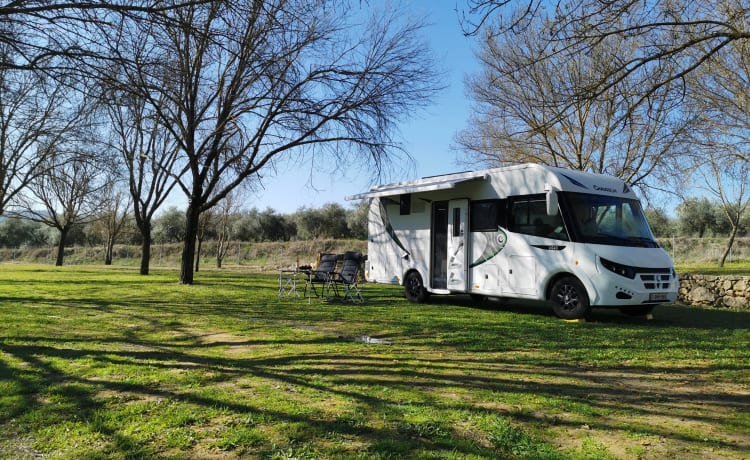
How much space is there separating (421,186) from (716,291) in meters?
7.76

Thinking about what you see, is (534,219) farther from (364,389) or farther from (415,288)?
(364,389)

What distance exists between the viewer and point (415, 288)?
13.0 metres

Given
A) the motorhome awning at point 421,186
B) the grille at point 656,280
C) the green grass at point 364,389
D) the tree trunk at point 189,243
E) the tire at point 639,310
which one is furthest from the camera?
the tree trunk at point 189,243

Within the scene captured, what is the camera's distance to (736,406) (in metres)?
4.25

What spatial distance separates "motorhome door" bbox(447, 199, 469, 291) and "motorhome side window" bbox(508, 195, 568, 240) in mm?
1220

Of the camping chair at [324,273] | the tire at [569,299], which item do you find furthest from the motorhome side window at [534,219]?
the camping chair at [324,273]

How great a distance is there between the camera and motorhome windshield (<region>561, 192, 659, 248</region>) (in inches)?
372

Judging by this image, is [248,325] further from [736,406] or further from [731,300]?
[731,300]

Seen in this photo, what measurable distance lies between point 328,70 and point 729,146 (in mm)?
12809

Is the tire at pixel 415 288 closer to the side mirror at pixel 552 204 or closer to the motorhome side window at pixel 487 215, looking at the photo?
the motorhome side window at pixel 487 215

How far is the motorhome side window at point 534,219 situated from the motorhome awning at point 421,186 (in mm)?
1158

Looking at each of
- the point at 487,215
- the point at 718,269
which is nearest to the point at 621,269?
the point at 487,215

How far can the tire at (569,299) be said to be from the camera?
30.9ft

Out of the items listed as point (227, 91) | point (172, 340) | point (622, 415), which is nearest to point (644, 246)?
point (622, 415)
